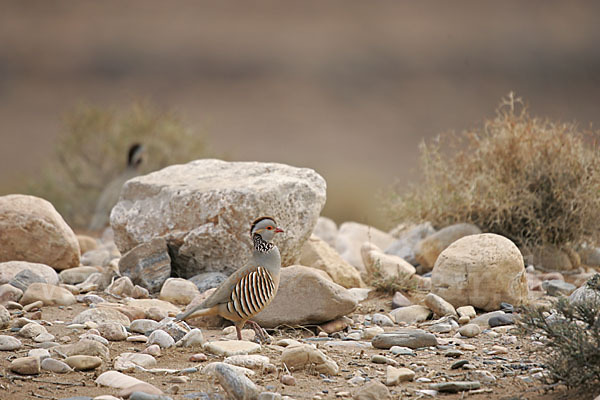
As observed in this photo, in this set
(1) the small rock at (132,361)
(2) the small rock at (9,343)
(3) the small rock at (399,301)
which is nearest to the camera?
(1) the small rock at (132,361)

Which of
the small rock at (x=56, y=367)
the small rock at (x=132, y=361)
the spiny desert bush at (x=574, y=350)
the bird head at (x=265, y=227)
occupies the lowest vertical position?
the small rock at (x=132, y=361)

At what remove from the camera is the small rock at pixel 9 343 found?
447 cm

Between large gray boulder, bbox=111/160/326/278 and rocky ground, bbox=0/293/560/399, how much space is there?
1551 millimetres

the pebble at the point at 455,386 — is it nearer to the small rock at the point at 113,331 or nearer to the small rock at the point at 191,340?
the small rock at the point at 191,340

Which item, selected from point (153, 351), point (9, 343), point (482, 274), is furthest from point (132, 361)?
point (482, 274)

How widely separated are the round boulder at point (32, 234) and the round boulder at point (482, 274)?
13.6 ft

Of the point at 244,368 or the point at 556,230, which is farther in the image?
the point at 556,230

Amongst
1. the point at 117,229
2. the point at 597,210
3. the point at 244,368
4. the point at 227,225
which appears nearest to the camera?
the point at 244,368

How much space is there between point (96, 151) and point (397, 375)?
11.7 meters

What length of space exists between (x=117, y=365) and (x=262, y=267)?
46.7 inches

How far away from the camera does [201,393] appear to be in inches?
147

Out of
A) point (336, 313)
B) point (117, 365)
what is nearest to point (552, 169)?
point (336, 313)

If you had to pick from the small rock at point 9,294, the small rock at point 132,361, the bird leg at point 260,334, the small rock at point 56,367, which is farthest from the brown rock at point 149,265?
the small rock at point 56,367

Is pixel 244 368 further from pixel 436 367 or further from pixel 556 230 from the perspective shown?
pixel 556 230
